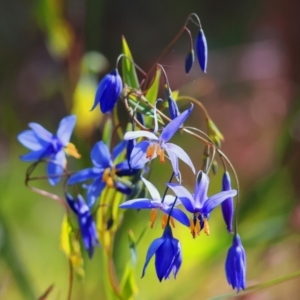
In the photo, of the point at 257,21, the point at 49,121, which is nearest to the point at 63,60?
the point at 49,121

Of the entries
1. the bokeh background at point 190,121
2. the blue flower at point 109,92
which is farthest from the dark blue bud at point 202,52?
the bokeh background at point 190,121

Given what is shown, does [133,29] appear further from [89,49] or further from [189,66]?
[189,66]

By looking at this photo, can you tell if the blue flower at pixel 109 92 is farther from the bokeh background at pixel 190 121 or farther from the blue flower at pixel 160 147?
the bokeh background at pixel 190 121

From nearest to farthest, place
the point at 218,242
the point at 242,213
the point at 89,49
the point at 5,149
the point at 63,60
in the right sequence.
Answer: the point at 218,242
the point at 242,213
the point at 89,49
the point at 63,60
the point at 5,149

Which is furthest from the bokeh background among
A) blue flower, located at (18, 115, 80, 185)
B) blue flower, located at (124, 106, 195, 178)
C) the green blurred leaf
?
blue flower, located at (124, 106, 195, 178)

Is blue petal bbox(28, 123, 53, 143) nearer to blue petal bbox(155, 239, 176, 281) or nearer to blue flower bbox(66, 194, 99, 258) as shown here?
blue flower bbox(66, 194, 99, 258)

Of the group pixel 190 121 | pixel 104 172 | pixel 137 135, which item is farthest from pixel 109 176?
pixel 190 121

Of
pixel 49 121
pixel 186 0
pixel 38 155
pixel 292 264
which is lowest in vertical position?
pixel 292 264
